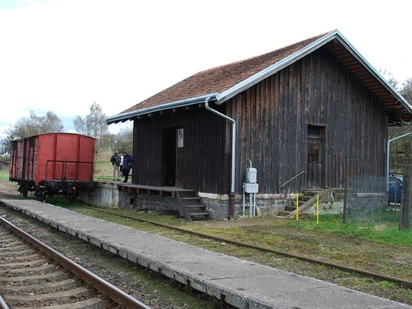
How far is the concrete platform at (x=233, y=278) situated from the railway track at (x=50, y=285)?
895mm

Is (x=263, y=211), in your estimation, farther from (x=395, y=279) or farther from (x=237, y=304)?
(x=237, y=304)

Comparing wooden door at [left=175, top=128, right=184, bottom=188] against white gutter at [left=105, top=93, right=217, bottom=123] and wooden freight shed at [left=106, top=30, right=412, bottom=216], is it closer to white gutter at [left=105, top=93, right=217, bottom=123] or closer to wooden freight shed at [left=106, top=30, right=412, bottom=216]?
wooden freight shed at [left=106, top=30, right=412, bottom=216]

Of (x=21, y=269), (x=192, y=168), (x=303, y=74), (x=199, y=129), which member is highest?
(x=303, y=74)

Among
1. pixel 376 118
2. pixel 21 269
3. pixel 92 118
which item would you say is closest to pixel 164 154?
pixel 376 118

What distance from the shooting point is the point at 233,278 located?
5.70 meters

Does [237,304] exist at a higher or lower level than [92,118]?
lower

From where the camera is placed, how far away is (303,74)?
15805 millimetres

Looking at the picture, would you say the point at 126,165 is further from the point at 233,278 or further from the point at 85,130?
the point at 85,130

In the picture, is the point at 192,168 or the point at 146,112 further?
the point at 146,112

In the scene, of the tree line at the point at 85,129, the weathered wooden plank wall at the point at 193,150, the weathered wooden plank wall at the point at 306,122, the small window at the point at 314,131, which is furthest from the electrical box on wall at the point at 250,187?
the tree line at the point at 85,129

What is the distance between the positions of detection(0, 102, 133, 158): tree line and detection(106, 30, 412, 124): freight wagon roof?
135ft

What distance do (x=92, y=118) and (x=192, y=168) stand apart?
51815 millimetres

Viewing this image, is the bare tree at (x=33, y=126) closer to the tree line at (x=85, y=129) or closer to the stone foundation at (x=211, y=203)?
the tree line at (x=85, y=129)

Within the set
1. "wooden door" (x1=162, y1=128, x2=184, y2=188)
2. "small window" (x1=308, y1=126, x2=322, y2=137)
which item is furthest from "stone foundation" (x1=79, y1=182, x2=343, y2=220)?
"small window" (x1=308, y1=126, x2=322, y2=137)
